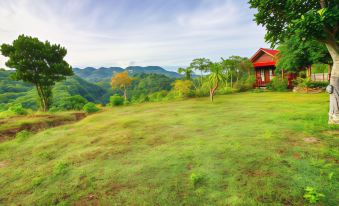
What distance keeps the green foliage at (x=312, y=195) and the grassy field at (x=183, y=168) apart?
0.28 feet

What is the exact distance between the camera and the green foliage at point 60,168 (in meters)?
4.49

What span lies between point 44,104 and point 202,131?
18.5 meters

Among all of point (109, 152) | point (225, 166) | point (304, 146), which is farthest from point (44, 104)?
point (304, 146)

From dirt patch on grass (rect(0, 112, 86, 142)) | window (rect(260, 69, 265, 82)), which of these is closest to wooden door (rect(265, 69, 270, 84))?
window (rect(260, 69, 265, 82))

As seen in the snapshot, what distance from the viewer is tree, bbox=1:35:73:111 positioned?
16.2m

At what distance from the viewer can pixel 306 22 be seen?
490 centimetres

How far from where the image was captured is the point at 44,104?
1875 cm

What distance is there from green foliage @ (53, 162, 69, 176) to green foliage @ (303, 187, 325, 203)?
509cm

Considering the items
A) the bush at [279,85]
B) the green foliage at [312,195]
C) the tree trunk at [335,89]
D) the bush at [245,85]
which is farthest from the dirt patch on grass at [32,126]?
the bush at [279,85]

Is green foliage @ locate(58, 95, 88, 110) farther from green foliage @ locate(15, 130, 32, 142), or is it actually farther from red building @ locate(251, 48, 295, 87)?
red building @ locate(251, 48, 295, 87)

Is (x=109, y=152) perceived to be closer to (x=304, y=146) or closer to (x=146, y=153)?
(x=146, y=153)

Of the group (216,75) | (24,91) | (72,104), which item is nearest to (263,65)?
(216,75)

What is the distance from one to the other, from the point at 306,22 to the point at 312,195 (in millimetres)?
4452

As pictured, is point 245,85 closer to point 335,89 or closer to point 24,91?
point 335,89
